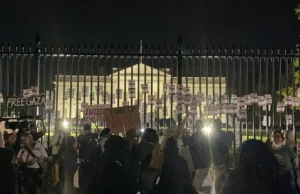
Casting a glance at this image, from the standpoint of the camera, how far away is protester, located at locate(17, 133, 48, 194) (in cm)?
931

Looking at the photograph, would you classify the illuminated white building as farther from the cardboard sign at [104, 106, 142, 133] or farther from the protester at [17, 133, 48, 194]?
the protester at [17, 133, 48, 194]

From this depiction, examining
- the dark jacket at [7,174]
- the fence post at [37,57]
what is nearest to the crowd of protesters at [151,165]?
the dark jacket at [7,174]

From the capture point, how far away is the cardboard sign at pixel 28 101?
36.7 feet

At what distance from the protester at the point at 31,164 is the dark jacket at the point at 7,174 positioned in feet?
11.9

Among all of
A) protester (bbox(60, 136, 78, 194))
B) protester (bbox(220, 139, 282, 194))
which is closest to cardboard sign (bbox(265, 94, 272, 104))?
protester (bbox(60, 136, 78, 194))

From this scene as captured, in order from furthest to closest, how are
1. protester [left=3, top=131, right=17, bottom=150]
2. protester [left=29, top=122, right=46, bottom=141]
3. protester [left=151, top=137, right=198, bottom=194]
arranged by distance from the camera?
1. protester [left=3, top=131, right=17, bottom=150]
2. protester [left=29, top=122, right=46, bottom=141]
3. protester [left=151, top=137, right=198, bottom=194]

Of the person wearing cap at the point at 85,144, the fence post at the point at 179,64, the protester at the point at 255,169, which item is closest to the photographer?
the protester at the point at 255,169

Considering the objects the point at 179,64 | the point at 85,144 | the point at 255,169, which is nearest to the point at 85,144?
the point at 85,144

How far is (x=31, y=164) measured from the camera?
371 inches

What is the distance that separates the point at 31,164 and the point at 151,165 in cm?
359

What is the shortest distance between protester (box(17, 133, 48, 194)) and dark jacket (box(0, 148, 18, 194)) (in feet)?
11.9

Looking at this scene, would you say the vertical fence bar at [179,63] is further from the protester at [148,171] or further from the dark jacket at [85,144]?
the protester at [148,171]

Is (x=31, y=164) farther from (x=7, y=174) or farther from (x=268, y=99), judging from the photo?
(x=268, y=99)

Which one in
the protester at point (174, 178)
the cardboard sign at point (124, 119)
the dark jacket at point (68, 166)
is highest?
the cardboard sign at point (124, 119)
